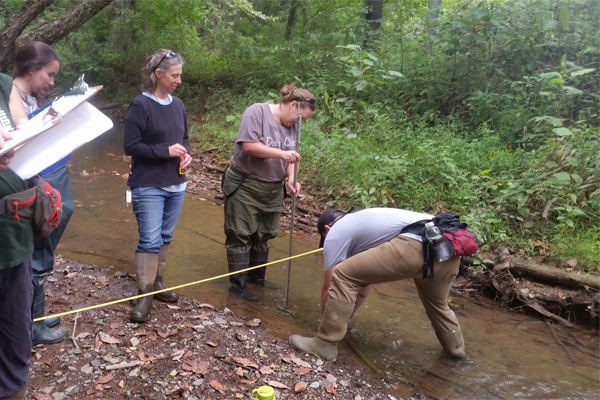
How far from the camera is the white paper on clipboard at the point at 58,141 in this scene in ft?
7.02

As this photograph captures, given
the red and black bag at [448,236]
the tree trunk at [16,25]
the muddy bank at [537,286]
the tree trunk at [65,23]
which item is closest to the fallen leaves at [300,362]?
the red and black bag at [448,236]

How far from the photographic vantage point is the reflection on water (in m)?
3.87

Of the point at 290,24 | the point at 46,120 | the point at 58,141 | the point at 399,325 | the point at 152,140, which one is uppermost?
the point at 290,24

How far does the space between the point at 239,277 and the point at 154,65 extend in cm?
226

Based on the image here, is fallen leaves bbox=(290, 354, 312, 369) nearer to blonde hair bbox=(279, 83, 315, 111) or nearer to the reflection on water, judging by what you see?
the reflection on water

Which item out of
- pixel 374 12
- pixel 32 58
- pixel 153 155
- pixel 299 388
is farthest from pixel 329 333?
pixel 374 12

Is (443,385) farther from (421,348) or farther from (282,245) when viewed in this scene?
(282,245)

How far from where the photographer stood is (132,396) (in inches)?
117

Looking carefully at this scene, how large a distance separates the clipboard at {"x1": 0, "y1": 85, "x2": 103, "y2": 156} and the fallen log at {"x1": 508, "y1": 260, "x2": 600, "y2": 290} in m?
5.21

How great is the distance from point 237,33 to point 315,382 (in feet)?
46.8

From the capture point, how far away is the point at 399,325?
4.68m

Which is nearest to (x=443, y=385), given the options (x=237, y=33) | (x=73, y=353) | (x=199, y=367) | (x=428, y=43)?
(x=199, y=367)

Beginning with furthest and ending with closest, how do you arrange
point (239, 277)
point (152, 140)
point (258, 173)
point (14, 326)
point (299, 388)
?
1. point (239, 277)
2. point (258, 173)
3. point (152, 140)
4. point (299, 388)
5. point (14, 326)

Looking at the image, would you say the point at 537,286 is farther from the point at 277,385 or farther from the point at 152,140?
the point at 152,140
